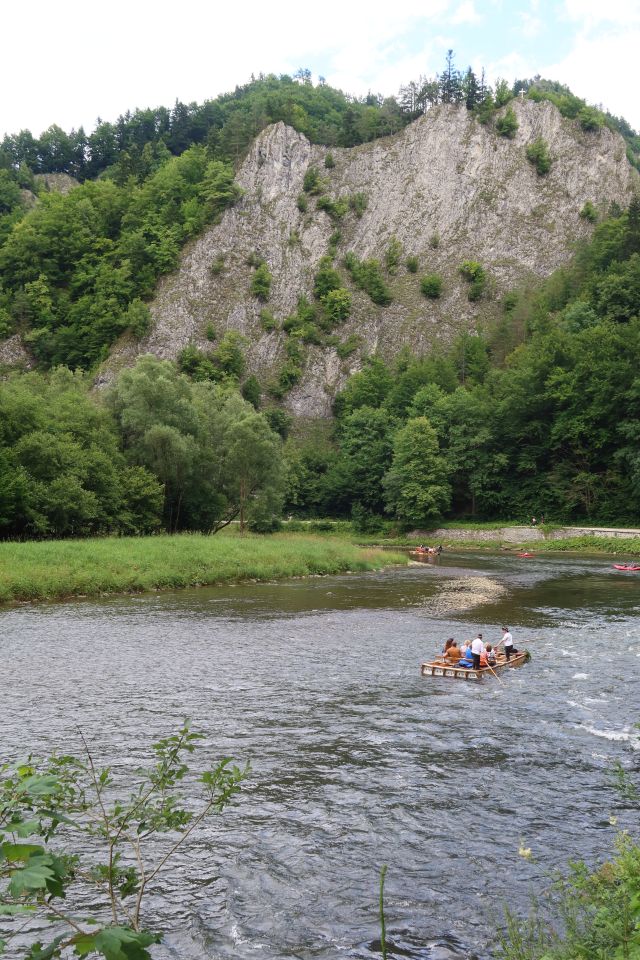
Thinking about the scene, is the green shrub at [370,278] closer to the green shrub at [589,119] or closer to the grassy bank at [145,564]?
the green shrub at [589,119]

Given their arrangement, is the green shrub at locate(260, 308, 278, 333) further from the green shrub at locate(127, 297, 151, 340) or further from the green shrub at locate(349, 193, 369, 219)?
the green shrub at locate(349, 193, 369, 219)

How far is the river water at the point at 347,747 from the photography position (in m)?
9.46

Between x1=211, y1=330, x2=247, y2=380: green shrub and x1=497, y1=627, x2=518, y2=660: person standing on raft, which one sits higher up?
x1=211, y1=330, x2=247, y2=380: green shrub

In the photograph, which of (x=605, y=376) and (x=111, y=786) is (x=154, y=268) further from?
(x=111, y=786)

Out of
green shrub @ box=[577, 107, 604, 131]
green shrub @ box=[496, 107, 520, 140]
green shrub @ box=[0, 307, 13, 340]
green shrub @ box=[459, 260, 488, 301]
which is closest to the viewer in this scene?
green shrub @ box=[0, 307, 13, 340]

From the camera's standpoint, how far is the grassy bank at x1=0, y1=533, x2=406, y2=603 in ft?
122

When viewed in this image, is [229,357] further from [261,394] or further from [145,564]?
[145,564]

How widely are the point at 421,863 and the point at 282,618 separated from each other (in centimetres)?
2233

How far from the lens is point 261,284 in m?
142

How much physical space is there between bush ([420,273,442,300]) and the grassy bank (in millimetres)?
99643

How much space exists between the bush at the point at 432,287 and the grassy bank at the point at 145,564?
99.6m

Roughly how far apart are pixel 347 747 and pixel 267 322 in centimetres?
12877

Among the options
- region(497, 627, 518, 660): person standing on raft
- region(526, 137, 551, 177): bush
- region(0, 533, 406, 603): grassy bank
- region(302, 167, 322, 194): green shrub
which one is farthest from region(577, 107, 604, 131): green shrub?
region(497, 627, 518, 660): person standing on raft

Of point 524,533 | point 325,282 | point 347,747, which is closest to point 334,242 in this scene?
point 325,282
